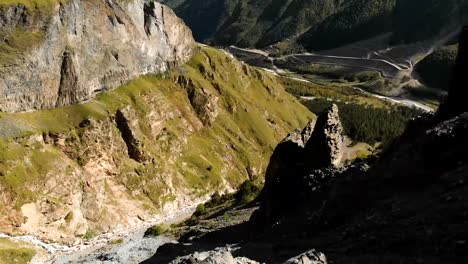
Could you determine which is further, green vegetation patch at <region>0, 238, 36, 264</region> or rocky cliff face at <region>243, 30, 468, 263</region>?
green vegetation patch at <region>0, 238, 36, 264</region>

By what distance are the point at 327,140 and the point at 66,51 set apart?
94.4 metres

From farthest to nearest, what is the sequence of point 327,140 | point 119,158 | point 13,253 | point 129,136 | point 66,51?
point 129,136, point 119,158, point 66,51, point 13,253, point 327,140

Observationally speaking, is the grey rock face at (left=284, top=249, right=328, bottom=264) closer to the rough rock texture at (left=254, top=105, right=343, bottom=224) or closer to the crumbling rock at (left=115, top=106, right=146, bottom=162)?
the rough rock texture at (left=254, top=105, right=343, bottom=224)

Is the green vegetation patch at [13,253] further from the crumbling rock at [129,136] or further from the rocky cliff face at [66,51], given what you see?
the crumbling rock at [129,136]

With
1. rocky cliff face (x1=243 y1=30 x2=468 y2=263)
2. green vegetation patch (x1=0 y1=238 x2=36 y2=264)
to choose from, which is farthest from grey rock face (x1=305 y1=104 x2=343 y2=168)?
green vegetation patch (x1=0 y1=238 x2=36 y2=264)

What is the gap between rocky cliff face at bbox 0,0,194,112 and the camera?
443 ft

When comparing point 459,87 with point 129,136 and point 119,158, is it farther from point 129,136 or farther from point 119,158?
point 129,136

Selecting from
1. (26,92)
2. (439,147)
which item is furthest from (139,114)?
(439,147)

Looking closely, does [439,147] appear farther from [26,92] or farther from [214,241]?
[26,92]

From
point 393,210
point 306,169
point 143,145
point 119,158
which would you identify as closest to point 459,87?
point 393,210

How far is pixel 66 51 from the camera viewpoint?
146m

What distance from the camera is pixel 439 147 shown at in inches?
1821

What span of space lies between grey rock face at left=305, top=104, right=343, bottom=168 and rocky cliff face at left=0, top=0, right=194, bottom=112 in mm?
88510

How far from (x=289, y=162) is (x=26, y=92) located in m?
84.7
